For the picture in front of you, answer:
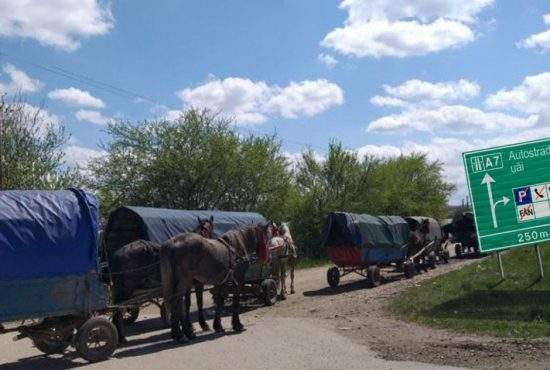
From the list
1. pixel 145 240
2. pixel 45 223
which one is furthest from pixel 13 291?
pixel 145 240

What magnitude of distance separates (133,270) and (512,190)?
953 cm

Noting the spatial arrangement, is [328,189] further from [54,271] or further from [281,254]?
[54,271]

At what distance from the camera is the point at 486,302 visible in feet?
47.4

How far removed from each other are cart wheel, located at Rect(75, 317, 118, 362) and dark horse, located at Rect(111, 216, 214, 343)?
1.60 m

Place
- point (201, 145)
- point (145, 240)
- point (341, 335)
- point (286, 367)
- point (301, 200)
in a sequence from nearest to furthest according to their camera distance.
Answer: point (286, 367)
point (341, 335)
point (145, 240)
point (201, 145)
point (301, 200)

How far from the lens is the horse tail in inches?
457

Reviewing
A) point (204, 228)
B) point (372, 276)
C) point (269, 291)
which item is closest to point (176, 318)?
point (204, 228)

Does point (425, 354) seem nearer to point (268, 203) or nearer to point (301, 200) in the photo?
point (268, 203)

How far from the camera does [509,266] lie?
815 inches

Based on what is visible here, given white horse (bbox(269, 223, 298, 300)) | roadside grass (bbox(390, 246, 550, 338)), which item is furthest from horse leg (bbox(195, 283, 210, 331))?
white horse (bbox(269, 223, 298, 300))

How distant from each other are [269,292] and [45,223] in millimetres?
8515

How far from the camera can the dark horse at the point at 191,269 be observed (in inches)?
458

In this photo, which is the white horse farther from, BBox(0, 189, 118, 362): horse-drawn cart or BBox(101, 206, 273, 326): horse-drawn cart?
BBox(0, 189, 118, 362): horse-drawn cart

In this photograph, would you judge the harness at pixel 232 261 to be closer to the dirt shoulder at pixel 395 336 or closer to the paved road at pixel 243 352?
the paved road at pixel 243 352
